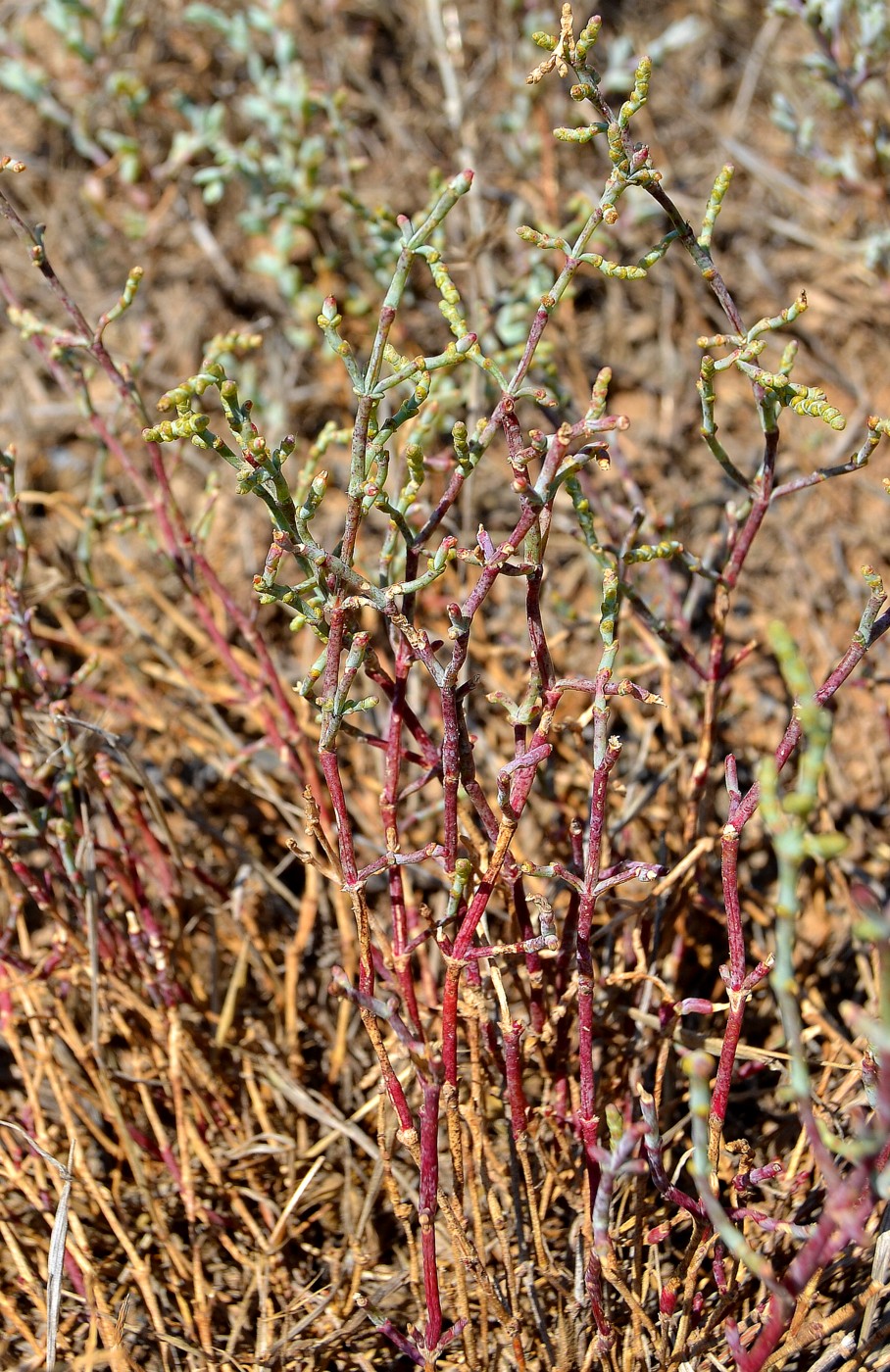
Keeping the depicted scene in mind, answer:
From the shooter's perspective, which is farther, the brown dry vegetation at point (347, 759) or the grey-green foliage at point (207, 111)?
the grey-green foliage at point (207, 111)

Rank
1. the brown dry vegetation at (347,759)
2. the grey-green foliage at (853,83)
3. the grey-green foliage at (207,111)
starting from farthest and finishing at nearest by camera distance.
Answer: the grey-green foliage at (207,111), the grey-green foliage at (853,83), the brown dry vegetation at (347,759)

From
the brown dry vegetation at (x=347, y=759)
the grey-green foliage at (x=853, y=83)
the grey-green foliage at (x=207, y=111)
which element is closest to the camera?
the brown dry vegetation at (x=347, y=759)

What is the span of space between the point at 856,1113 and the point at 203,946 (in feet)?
3.76

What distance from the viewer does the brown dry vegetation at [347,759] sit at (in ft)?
5.18

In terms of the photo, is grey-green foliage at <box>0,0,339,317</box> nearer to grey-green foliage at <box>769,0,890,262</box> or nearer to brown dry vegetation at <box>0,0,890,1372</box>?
brown dry vegetation at <box>0,0,890,1372</box>

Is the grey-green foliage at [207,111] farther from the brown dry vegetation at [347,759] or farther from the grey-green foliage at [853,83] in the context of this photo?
the grey-green foliage at [853,83]

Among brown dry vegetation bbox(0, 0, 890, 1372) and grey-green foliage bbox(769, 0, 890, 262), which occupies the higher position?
grey-green foliage bbox(769, 0, 890, 262)

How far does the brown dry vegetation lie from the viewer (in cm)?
158

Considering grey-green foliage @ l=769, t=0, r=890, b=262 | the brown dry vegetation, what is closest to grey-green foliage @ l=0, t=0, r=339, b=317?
the brown dry vegetation

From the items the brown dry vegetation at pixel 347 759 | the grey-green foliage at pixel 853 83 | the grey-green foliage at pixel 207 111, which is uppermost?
the grey-green foliage at pixel 207 111

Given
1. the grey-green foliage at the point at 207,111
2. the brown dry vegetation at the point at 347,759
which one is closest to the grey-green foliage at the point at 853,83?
the brown dry vegetation at the point at 347,759

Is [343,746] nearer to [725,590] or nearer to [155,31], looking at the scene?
[725,590]

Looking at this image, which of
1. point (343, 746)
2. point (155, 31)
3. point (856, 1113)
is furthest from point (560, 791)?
point (155, 31)

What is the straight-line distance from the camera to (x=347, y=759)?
2309 mm
